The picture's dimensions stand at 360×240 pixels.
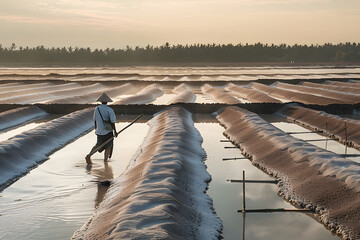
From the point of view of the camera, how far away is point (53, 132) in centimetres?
1353

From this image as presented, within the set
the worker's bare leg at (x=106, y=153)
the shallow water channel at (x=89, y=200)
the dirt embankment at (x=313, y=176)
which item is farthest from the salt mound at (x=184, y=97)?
the worker's bare leg at (x=106, y=153)

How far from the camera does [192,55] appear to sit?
349 ft

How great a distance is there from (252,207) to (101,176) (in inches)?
128

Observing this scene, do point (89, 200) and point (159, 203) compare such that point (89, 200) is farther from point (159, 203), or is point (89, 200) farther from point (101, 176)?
point (159, 203)

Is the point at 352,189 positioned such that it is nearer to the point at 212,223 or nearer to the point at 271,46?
the point at 212,223

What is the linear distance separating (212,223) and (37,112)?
14.6m

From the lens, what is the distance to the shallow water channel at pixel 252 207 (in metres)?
6.43

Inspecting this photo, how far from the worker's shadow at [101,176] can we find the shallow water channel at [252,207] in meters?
1.87

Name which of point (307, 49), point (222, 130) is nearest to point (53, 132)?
point (222, 130)

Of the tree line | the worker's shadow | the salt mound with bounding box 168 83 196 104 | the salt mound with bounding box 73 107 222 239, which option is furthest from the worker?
the tree line

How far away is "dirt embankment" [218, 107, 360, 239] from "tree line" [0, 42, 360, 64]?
94590mm

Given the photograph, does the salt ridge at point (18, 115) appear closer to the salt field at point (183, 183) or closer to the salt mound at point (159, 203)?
the salt field at point (183, 183)

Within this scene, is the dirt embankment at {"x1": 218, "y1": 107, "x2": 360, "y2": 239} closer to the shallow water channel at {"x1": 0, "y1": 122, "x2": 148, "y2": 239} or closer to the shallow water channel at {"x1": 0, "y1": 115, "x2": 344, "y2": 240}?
the shallow water channel at {"x1": 0, "y1": 115, "x2": 344, "y2": 240}

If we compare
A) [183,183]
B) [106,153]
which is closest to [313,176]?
[183,183]
